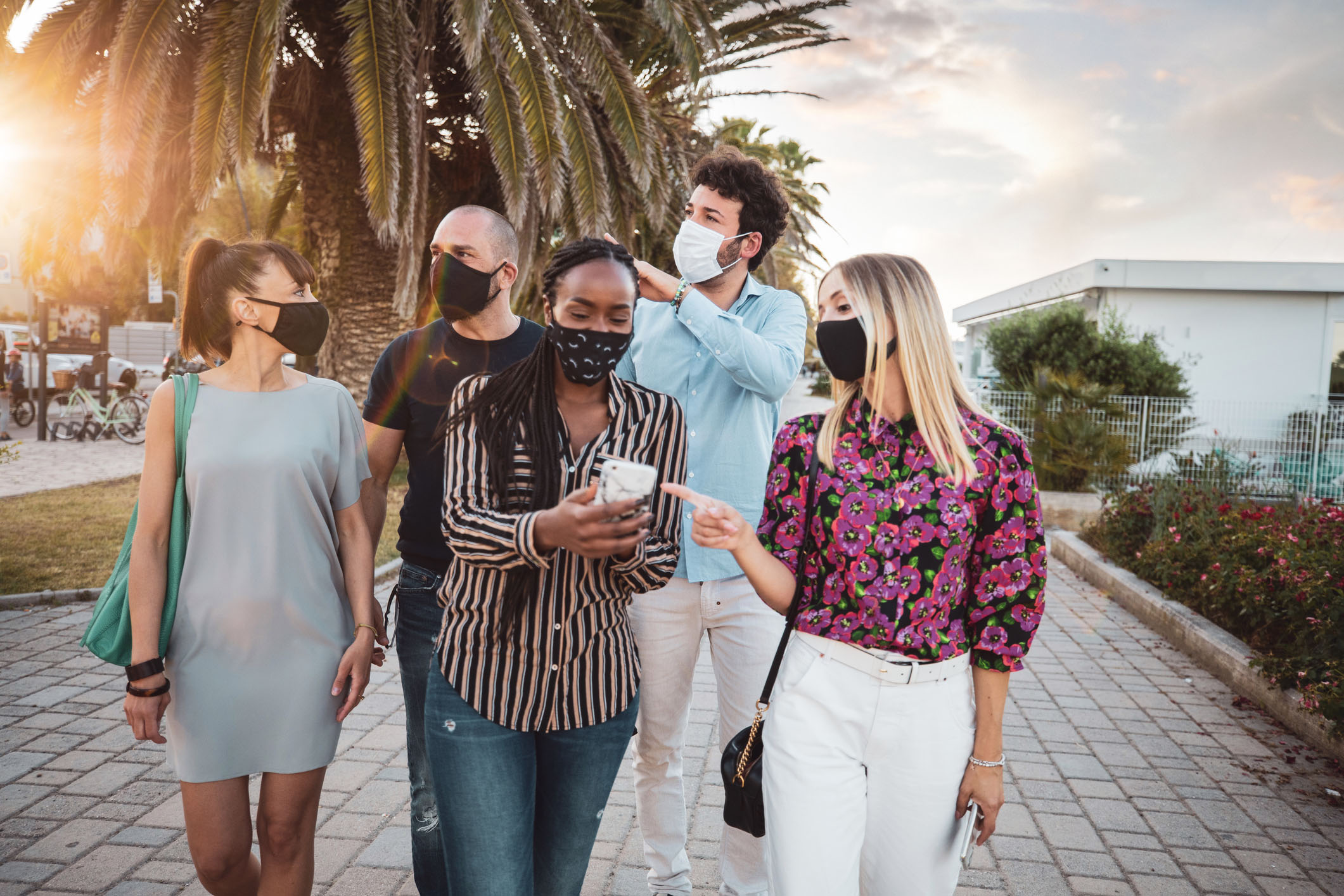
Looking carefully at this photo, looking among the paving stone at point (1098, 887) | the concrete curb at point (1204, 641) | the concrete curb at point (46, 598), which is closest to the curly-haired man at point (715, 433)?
the paving stone at point (1098, 887)

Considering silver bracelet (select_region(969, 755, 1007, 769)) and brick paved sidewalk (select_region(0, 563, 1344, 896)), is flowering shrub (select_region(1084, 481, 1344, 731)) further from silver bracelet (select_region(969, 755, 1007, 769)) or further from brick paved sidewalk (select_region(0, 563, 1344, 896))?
silver bracelet (select_region(969, 755, 1007, 769))

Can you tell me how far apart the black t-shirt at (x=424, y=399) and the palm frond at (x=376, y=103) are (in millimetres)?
5970

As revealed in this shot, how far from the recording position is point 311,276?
Result: 2.81 m

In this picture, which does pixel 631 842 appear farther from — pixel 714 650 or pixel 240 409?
pixel 240 409

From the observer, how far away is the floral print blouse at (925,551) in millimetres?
2109

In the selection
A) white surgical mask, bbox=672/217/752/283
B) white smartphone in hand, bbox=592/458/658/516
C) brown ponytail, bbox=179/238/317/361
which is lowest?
white smartphone in hand, bbox=592/458/658/516

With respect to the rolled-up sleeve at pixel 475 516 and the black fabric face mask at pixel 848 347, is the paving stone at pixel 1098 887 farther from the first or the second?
the rolled-up sleeve at pixel 475 516

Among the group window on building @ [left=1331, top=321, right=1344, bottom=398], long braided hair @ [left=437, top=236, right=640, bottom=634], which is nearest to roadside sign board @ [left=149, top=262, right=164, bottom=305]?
long braided hair @ [left=437, top=236, right=640, bottom=634]

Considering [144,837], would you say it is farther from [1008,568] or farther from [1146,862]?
[1146,862]

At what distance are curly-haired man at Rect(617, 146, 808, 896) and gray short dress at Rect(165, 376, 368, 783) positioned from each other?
0.98m

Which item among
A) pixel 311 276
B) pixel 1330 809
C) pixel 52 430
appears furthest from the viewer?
pixel 52 430

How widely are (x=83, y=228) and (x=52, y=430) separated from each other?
10570mm

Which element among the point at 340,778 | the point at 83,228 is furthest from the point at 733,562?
the point at 83,228

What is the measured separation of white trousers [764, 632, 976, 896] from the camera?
2064mm
